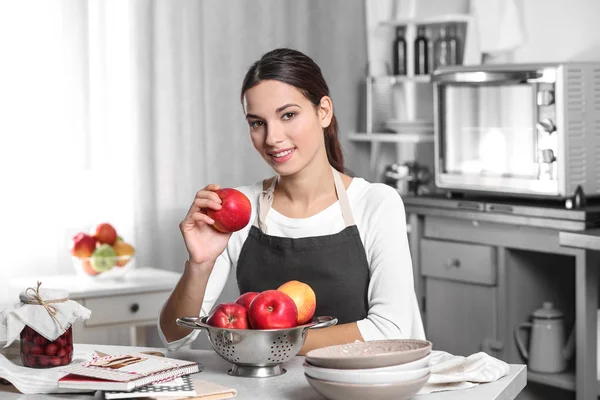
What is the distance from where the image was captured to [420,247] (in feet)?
12.3

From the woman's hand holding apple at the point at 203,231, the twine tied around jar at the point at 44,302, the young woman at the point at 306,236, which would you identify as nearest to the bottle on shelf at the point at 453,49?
the young woman at the point at 306,236

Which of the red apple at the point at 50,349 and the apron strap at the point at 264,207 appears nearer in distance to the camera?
the red apple at the point at 50,349

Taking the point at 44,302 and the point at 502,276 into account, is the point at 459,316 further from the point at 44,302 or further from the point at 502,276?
the point at 44,302

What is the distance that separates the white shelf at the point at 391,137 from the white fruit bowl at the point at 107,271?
153 centimetres

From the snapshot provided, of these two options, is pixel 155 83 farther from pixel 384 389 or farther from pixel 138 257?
pixel 384 389

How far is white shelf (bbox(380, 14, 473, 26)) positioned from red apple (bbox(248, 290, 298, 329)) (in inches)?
110

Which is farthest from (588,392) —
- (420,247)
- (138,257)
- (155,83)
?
(155,83)

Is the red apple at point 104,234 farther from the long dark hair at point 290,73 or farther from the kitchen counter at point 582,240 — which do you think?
the kitchen counter at point 582,240

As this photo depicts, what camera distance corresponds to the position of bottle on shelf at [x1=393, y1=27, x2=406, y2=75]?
4461 mm

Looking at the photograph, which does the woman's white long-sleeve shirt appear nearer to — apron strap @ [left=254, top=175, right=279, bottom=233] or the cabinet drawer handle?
apron strap @ [left=254, top=175, right=279, bottom=233]

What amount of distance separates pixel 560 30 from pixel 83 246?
2147mm

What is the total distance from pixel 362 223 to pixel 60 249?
1896mm

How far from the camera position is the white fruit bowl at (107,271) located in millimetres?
3297

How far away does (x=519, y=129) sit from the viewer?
3.43 meters
